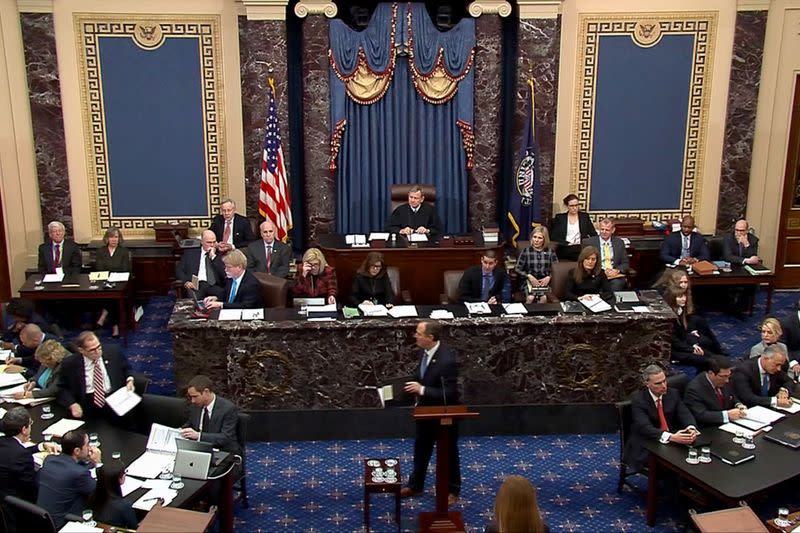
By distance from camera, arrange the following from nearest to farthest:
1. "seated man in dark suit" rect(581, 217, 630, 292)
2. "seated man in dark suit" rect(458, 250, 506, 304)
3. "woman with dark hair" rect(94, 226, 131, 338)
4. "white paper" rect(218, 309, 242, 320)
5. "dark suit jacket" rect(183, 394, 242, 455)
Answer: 1. "dark suit jacket" rect(183, 394, 242, 455)
2. "white paper" rect(218, 309, 242, 320)
3. "seated man in dark suit" rect(458, 250, 506, 304)
4. "seated man in dark suit" rect(581, 217, 630, 292)
5. "woman with dark hair" rect(94, 226, 131, 338)

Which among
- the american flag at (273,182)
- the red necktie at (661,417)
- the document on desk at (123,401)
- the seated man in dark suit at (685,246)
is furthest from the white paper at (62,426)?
the seated man in dark suit at (685,246)

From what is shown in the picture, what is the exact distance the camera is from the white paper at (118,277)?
10.6m

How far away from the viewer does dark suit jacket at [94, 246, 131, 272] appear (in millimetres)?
11016

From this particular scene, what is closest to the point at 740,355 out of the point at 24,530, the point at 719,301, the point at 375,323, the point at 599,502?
the point at 719,301

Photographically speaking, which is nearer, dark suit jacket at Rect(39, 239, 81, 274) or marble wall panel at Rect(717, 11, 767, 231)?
dark suit jacket at Rect(39, 239, 81, 274)

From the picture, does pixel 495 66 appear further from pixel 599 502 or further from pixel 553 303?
pixel 599 502

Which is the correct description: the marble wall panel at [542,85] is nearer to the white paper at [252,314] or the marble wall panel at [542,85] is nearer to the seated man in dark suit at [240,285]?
the seated man in dark suit at [240,285]

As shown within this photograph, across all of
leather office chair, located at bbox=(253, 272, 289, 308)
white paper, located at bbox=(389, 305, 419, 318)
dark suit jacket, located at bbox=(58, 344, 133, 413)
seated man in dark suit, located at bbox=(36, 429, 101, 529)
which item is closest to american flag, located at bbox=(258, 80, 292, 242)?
leather office chair, located at bbox=(253, 272, 289, 308)

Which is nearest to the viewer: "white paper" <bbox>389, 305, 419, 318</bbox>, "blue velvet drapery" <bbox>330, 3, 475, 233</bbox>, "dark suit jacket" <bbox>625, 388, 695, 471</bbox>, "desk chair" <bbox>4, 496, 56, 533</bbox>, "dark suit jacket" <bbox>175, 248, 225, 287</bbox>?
"desk chair" <bbox>4, 496, 56, 533</bbox>

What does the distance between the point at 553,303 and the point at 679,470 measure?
8.36 ft

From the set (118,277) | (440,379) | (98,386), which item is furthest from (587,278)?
(118,277)

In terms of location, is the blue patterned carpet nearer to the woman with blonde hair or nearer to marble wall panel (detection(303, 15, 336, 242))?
the woman with blonde hair

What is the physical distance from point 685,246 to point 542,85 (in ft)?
9.14

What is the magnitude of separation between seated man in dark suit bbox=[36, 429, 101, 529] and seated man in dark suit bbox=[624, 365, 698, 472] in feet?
13.2
